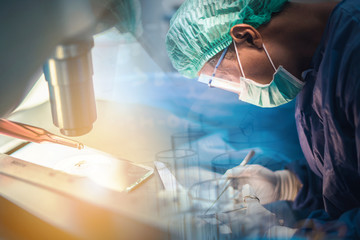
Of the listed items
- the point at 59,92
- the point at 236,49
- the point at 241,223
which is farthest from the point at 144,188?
the point at 236,49

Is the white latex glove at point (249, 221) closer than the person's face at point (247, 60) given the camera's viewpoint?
Yes

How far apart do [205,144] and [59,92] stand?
1.09 metres

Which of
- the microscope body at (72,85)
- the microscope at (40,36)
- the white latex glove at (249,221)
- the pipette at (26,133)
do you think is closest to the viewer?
the microscope at (40,36)

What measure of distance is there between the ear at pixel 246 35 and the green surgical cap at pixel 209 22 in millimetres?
22

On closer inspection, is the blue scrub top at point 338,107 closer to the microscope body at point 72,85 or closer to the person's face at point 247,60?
the person's face at point 247,60

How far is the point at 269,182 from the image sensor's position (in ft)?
5.21

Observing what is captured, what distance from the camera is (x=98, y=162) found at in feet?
4.09

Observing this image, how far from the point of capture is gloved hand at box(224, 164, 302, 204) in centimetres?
155

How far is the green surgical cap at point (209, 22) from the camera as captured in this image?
120 centimetres

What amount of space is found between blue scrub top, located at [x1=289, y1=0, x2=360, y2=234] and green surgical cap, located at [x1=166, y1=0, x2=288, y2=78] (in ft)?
0.82

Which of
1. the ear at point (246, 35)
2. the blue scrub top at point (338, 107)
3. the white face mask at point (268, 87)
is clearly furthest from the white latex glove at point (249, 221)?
the ear at point (246, 35)

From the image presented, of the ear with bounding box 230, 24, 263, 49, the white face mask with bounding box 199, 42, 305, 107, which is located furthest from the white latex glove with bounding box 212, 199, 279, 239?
the ear with bounding box 230, 24, 263, 49

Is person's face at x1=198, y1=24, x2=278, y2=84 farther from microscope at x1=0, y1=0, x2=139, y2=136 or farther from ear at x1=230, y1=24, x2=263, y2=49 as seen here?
microscope at x1=0, y1=0, x2=139, y2=136

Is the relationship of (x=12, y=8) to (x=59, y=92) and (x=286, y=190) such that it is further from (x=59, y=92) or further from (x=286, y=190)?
(x=286, y=190)
